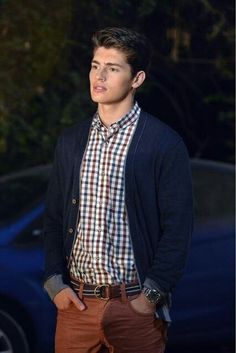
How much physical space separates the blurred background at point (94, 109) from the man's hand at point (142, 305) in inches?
87.1

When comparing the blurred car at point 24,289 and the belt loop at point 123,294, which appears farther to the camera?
the blurred car at point 24,289

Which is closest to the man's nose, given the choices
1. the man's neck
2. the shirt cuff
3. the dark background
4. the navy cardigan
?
the man's neck

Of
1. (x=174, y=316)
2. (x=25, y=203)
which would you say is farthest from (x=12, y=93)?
(x=174, y=316)

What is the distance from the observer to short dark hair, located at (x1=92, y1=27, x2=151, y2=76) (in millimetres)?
3410

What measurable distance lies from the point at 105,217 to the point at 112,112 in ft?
1.31

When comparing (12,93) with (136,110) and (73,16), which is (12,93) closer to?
(73,16)

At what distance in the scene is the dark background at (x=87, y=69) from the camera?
628 cm

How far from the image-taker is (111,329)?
3400 mm

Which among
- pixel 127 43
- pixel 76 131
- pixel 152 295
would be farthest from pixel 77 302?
pixel 127 43

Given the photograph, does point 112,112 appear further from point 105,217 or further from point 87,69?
point 87,69

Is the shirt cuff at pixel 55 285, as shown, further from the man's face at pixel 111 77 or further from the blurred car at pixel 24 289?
the blurred car at pixel 24 289

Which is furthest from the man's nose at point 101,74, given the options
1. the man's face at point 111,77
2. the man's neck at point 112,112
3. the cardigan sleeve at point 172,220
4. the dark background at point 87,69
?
the dark background at point 87,69

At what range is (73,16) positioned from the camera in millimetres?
6305

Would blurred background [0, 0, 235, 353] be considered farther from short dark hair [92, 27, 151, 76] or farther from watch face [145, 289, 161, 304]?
watch face [145, 289, 161, 304]
